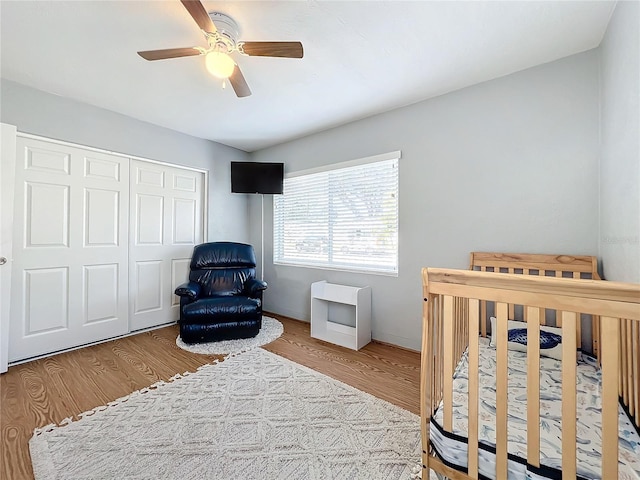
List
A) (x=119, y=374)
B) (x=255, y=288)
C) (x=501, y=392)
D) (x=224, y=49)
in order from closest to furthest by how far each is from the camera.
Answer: (x=501, y=392) → (x=224, y=49) → (x=119, y=374) → (x=255, y=288)

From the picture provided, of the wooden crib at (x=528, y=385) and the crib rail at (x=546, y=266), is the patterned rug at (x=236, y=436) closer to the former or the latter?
the wooden crib at (x=528, y=385)

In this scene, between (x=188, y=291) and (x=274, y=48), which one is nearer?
(x=274, y=48)

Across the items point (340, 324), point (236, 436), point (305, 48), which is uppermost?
point (305, 48)

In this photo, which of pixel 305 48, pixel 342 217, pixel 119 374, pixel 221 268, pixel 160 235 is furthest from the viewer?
pixel 221 268

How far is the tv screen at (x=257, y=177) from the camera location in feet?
12.2

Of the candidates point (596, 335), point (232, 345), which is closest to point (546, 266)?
point (596, 335)

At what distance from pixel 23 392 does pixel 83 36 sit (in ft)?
8.27

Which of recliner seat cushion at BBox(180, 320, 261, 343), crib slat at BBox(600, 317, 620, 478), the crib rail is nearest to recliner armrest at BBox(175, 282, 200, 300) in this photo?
recliner seat cushion at BBox(180, 320, 261, 343)

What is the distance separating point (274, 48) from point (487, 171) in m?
1.93

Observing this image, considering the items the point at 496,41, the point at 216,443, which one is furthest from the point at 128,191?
the point at 496,41

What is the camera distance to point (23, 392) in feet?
6.40

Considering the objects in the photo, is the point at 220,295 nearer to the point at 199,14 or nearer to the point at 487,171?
the point at 199,14

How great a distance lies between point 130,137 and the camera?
3.03m

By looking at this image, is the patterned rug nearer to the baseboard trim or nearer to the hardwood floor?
the hardwood floor
